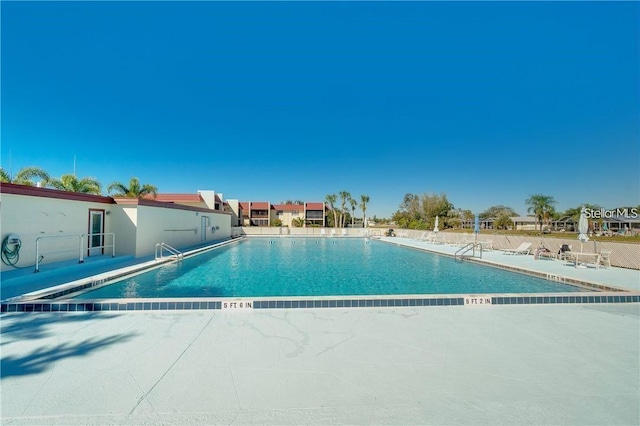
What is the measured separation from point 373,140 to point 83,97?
24428 mm

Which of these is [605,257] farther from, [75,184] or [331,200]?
[331,200]

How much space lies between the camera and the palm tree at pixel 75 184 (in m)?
18.2

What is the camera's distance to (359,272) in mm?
9820

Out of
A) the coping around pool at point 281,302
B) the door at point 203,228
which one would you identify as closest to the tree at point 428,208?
the door at point 203,228

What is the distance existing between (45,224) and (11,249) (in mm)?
1233

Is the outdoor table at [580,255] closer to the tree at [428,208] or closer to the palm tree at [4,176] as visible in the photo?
the palm tree at [4,176]

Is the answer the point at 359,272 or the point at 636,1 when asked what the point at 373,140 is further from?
the point at 359,272

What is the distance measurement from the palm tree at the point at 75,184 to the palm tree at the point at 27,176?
2.16ft

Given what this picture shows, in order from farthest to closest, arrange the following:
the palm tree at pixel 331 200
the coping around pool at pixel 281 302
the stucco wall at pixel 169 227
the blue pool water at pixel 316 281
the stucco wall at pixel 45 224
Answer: the palm tree at pixel 331 200, the stucco wall at pixel 169 227, the stucco wall at pixel 45 224, the blue pool water at pixel 316 281, the coping around pool at pixel 281 302


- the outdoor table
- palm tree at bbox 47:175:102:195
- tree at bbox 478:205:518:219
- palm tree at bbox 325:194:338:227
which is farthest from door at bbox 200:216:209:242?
tree at bbox 478:205:518:219

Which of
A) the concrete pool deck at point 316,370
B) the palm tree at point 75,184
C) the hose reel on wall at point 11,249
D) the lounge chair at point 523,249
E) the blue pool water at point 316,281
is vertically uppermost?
the palm tree at point 75,184

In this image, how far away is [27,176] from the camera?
17.9 meters

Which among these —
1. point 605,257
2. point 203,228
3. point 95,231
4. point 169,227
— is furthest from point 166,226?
point 605,257

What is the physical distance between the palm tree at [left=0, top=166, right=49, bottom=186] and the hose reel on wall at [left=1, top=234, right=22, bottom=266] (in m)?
13.2
